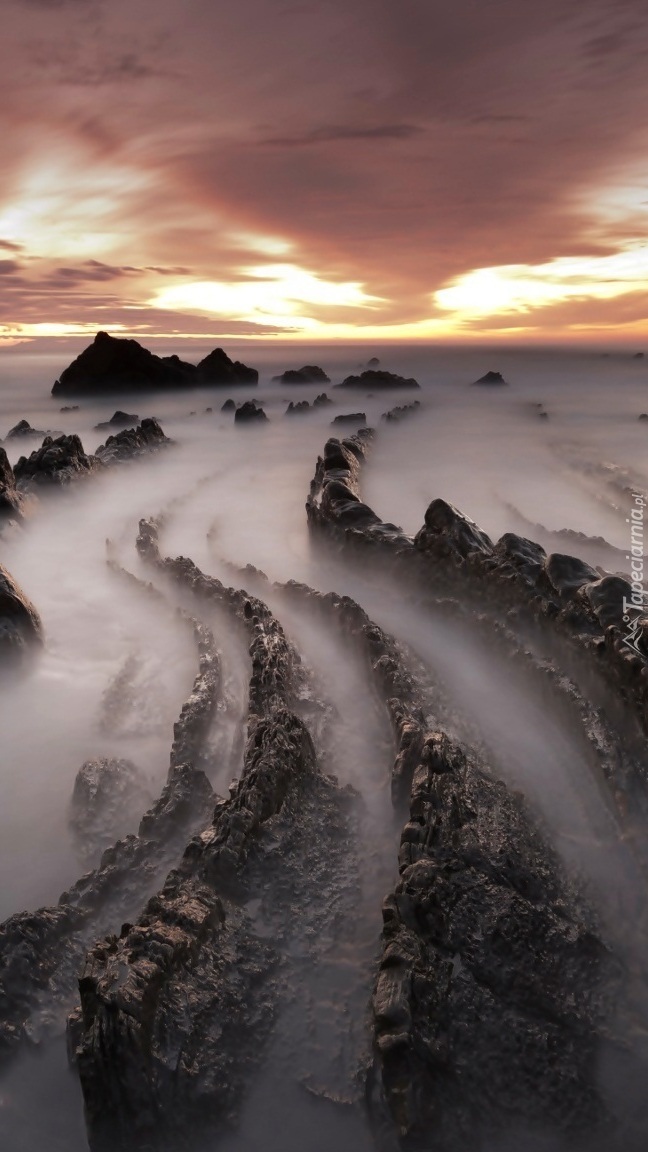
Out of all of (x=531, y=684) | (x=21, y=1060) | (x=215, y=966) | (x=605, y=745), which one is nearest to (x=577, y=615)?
(x=531, y=684)

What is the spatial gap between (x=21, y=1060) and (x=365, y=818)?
134 inches

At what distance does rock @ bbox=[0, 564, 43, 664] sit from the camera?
9.82 m

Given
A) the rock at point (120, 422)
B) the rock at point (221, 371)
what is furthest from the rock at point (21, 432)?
the rock at point (221, 371)

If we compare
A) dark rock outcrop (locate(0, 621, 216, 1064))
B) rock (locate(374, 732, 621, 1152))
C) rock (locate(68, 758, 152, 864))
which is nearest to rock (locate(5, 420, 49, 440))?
rock (locate(68, 758, 152, 864))

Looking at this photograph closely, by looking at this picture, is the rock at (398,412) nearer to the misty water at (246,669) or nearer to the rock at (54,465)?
the misty water at (246,669)

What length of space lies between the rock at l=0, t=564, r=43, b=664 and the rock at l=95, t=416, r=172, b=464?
48.6 feet

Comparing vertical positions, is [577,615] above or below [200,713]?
above

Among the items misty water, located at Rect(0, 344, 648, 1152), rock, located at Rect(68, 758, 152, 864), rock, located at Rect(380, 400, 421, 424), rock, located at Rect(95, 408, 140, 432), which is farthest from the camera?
rock, located at Rect(380, 400, 421, 424)

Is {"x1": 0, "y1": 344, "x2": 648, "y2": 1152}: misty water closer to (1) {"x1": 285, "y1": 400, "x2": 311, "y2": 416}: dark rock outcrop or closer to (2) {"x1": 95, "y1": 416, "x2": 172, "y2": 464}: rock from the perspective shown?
(2) {"x1": 95, "y1": 416, "x2": 172, "y2": 464}: rock

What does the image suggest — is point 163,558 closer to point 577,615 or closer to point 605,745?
point 577,615

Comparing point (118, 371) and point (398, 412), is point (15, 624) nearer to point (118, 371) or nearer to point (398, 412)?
point (398, 412)

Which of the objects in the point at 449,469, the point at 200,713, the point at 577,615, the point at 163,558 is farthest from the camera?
the point at 449,469

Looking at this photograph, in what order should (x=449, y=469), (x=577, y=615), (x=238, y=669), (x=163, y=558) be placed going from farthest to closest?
(x=449, y=469) < (x=163, y=558) < (x=238, y=669) < (x=577, y=615)

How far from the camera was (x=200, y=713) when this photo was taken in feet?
26.5
